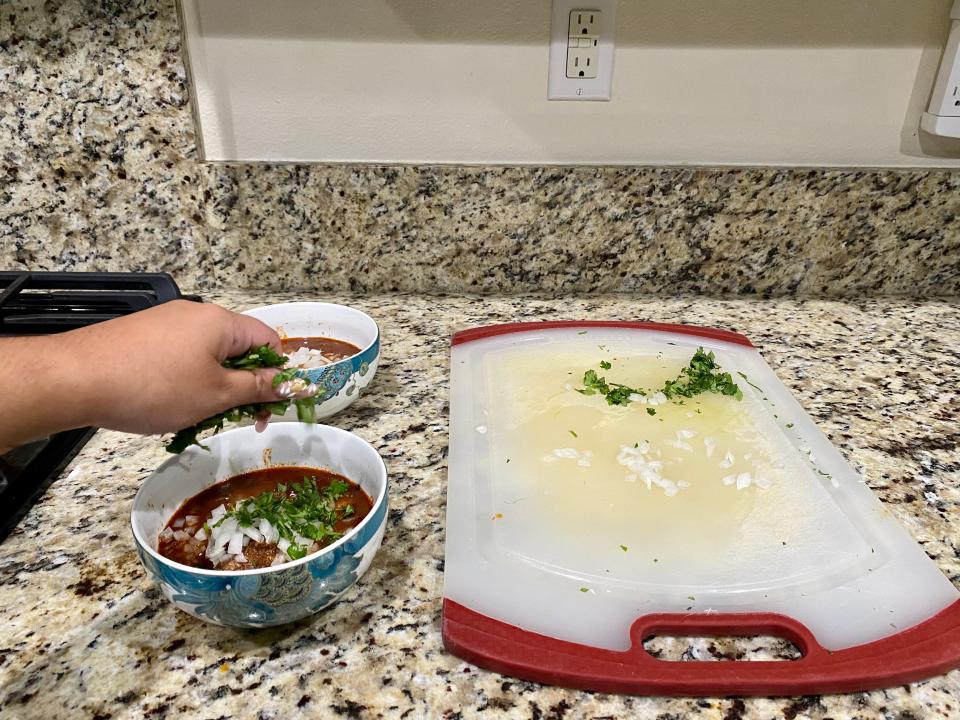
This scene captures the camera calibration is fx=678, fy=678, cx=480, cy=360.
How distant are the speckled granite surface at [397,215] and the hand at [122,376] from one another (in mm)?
601

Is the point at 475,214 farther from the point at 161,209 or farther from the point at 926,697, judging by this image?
the point at 926,697

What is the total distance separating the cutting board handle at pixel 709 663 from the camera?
19.0 inches

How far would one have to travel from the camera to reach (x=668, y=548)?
Answer: 0.60m

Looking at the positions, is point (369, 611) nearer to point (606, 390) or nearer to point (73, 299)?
point (606, 390)

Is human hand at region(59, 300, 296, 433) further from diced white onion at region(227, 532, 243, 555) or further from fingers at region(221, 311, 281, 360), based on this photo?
diced white onion at region(227, 532, 243, 555)

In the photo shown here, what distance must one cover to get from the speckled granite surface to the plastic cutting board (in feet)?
0.91

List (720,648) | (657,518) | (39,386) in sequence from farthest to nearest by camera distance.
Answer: (657,518) → (720,648) → (39,386)

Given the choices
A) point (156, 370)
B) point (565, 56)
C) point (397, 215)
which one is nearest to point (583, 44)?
point (565, 56)

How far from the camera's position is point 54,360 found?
1.32 feet

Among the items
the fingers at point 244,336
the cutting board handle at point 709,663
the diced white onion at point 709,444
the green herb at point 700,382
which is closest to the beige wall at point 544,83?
the green herb at point 700,382

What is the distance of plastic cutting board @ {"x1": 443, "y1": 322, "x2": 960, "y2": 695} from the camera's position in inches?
19.6

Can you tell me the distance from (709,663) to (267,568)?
0.32 metres

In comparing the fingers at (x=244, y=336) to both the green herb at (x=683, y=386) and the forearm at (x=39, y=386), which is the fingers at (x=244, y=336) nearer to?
the forearm at (x=39, y=386)

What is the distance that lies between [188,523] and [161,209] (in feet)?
1.99
